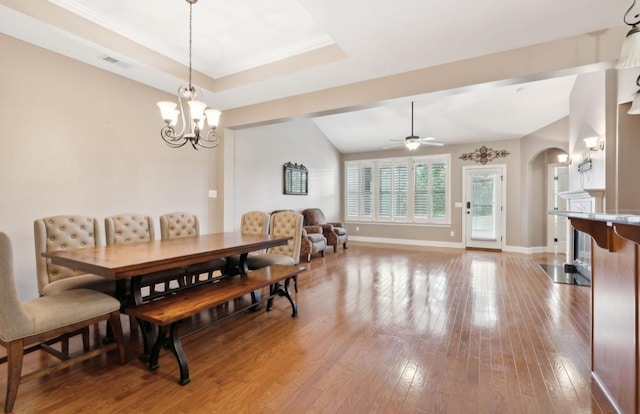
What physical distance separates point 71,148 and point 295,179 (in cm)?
427

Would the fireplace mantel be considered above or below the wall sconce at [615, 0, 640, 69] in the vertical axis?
below

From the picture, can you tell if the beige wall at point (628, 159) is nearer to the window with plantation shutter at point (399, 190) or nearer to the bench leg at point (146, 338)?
the window with plantation shutter at point (399, 190)

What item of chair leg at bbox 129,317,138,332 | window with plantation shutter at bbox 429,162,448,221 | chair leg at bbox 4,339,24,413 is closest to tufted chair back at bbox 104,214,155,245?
chair leg at bbox 129,317,138,332

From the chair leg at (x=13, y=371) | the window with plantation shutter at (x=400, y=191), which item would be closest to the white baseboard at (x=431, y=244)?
the window with plantation shutter at (x=400, y=191)

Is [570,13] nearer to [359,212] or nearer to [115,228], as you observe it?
[115,228]

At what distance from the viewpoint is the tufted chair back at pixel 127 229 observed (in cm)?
295

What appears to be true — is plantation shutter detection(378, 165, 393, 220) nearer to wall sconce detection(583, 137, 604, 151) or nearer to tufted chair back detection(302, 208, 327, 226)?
tufted chair back detection(302, 208, 327, 226)

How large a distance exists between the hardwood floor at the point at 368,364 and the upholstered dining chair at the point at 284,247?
1.59 ft

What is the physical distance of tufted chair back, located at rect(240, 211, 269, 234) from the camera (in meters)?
3.98

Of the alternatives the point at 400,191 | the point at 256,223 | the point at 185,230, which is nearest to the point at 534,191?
the point at 400,191

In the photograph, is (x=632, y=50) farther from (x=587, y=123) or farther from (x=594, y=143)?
(x=587, y=123)

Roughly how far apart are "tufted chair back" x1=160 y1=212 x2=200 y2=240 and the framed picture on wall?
9.89 feet

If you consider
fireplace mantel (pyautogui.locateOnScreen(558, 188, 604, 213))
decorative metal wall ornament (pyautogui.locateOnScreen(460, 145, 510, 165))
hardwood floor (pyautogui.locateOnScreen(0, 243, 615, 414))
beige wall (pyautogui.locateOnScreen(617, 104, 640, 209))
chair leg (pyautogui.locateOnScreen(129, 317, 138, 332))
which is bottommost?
hardwood floor (pyautogui.locateOnScreen(0, 243, 615, 414))

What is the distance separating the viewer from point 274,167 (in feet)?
20.6
